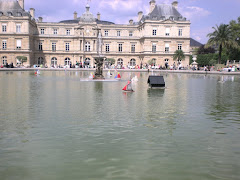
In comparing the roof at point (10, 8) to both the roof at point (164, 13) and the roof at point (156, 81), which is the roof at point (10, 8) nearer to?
Result: the roof at point (164, 13)

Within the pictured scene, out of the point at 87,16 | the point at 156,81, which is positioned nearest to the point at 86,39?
the point at 87,16

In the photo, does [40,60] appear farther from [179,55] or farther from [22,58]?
[179,55]

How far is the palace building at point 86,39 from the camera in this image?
67.6m

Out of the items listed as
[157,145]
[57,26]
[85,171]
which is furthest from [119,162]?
[57,26]

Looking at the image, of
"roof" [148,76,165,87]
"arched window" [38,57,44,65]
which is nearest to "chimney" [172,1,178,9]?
"arched window" [38,57,44,65]

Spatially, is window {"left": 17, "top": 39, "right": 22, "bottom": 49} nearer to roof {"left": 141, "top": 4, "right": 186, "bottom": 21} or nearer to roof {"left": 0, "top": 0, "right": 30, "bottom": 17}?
roof {"left": 0, "top": 0, "right": 30, "bottom": 17}

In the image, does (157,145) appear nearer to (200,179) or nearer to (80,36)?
(200,179)

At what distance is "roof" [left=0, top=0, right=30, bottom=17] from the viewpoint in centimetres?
6732

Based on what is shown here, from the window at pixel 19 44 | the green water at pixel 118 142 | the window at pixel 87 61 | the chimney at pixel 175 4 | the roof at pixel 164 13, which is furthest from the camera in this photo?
the chimney at pixel 175 4

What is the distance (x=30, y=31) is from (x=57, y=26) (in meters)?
7.26

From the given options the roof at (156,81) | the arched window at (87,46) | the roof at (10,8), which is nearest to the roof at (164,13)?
the arched window at (87,46)

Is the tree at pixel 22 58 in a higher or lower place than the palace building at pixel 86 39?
lower

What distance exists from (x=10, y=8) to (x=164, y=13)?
117 ft

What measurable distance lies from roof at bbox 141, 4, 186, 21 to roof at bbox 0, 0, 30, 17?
28960mm
